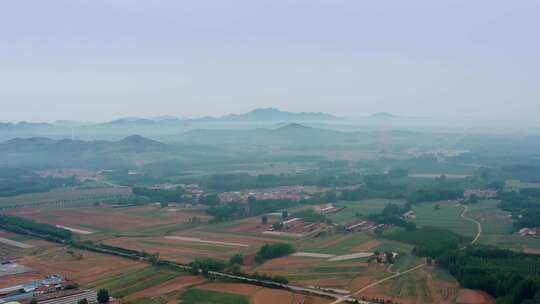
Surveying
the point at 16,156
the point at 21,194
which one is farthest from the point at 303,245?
the point at 16,156

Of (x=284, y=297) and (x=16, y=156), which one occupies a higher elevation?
(x=16, y=156)

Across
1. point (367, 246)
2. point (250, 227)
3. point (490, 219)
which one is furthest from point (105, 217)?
point (490, 219)

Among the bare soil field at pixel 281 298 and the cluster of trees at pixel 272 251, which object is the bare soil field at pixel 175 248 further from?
the bare soil field at pixel 281 298

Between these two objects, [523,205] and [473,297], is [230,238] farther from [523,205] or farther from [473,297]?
[523,205]

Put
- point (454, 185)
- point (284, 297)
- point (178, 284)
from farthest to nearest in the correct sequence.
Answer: point (454, 185) → point (178, 284) → point (284, 297)

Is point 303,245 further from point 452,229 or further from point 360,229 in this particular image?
point 452,229

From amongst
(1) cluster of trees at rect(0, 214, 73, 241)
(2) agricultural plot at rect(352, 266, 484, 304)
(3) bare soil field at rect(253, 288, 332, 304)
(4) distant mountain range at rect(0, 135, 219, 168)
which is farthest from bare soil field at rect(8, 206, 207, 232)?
(4) distant mountain range at rect(0, 135, 219, 168)
